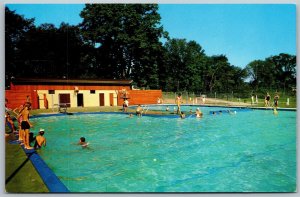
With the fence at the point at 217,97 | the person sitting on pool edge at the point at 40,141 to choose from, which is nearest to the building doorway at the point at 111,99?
the fence at the point at 217,97

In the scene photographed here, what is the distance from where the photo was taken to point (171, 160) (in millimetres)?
7664

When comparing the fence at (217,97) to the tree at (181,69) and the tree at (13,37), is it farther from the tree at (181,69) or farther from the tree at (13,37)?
the tree at (13,37)

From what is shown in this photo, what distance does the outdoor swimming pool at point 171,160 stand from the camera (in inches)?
260

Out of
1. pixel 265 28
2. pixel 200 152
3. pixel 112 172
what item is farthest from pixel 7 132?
pixel 265 28

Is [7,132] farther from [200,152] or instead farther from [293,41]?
[293,41]

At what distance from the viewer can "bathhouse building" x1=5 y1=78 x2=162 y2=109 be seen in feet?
32.0

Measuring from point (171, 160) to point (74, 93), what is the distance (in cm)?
1001

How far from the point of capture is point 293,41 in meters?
7.41

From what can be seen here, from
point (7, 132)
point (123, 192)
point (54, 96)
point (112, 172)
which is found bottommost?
point (123, 192)

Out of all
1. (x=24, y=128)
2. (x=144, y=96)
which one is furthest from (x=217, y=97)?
(x=24, y=128)

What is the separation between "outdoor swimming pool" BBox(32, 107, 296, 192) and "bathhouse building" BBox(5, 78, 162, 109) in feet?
4.43

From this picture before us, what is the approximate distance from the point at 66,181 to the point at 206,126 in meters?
7.97

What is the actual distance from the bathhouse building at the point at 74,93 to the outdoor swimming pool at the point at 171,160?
4.43 ft

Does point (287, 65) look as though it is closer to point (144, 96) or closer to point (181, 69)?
point (181, 69)
